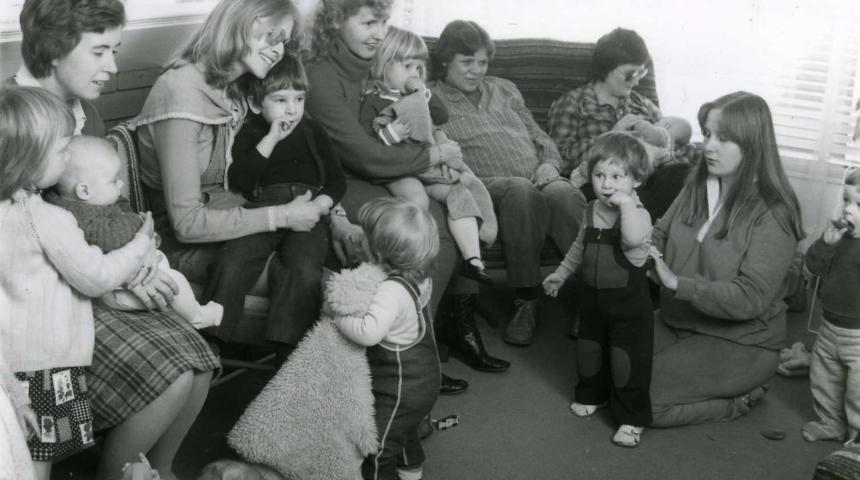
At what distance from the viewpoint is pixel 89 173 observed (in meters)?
2.44

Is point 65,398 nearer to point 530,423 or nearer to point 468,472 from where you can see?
point 468,472

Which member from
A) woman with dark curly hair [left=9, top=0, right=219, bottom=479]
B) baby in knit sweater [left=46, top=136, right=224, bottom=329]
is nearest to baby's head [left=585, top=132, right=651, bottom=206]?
woman with dark curly hair [left=9, top=0, right=219, bottom=479]

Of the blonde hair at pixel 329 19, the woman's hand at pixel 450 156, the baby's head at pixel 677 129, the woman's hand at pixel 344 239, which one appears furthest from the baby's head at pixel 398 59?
the baby's head at pixel 677 129

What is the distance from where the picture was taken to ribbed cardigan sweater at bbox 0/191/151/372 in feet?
7.53

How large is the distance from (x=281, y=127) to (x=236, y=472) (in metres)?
1.08

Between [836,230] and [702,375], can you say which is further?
[702,375]

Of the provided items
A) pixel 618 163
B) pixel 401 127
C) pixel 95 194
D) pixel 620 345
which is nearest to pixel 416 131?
pixel 401 127

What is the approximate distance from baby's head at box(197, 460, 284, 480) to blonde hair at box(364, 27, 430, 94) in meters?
1.55

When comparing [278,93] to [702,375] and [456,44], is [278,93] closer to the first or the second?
[456,44]

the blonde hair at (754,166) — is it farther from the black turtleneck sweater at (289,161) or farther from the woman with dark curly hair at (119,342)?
the woman with dark curly hair at (119,342)

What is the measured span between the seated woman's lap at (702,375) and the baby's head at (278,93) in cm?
148

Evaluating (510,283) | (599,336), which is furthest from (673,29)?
(599,336)

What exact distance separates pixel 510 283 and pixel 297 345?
132 cm

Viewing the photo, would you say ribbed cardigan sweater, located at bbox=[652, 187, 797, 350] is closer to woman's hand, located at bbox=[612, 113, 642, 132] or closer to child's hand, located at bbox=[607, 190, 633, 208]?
Answer: child's hand, located at bbox=[607, 190, 633, 208]
